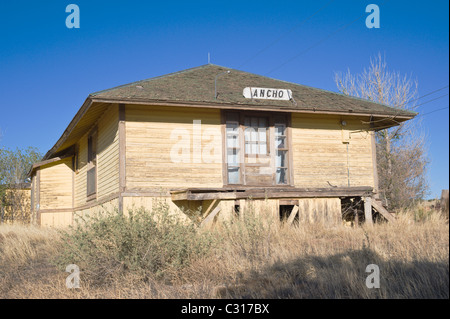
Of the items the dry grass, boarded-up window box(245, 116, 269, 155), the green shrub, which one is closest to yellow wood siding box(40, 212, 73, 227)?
boarded-up window box(245, 116, 269, 155)

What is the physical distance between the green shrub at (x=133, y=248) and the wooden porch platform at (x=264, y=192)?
4.11 m

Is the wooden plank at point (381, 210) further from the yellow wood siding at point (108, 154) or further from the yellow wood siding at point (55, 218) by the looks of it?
the yellow wood siding at point (55, 218)

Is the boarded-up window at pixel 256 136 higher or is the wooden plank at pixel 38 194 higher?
the boarded-up window at pixel 256 136

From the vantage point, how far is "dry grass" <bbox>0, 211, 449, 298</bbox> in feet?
21.7

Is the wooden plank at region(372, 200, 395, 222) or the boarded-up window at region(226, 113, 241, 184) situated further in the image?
the boarded-up window at region(226, 113, 241, 184)

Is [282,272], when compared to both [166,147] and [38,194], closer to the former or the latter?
[166,147]

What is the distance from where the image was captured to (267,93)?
1590 cm

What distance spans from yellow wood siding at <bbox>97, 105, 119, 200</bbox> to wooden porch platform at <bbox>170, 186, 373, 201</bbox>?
1993 mm

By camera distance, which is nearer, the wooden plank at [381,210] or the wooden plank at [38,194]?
the wooden plank at [381,210]

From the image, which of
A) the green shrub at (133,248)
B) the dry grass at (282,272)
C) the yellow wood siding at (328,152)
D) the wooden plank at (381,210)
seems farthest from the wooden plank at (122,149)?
the wooden plank at (381,210)

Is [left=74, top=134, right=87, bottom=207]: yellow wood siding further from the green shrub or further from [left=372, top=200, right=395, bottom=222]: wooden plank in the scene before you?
[left=372, top=200, right=395, bottom=222]: wooden plank

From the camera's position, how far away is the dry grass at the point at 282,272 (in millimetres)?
6621
